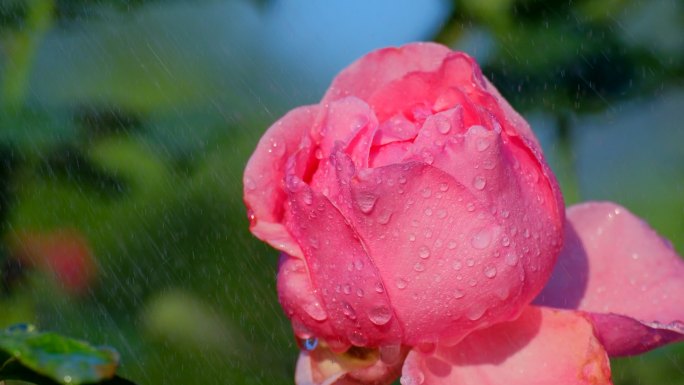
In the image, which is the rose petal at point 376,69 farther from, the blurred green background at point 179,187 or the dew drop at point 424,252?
the blurred green background at point 179,187

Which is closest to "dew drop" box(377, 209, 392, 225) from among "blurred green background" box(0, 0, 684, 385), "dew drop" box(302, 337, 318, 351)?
"dew drop" box(302, 337, 318, 351)

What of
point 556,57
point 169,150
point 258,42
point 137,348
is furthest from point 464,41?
point 258,42

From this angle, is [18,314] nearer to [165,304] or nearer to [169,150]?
[165,304]

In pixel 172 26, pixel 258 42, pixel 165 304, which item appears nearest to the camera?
pixel 165 304

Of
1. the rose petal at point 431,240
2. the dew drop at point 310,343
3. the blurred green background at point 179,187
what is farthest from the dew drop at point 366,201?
the blurred green background at point 179,187

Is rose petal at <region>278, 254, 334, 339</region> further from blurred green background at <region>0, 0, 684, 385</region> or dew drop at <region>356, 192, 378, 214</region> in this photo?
blurred green background at <region>0, 0, 684, 385</region>

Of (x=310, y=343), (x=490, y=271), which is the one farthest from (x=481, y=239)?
(x=310, y=343)
